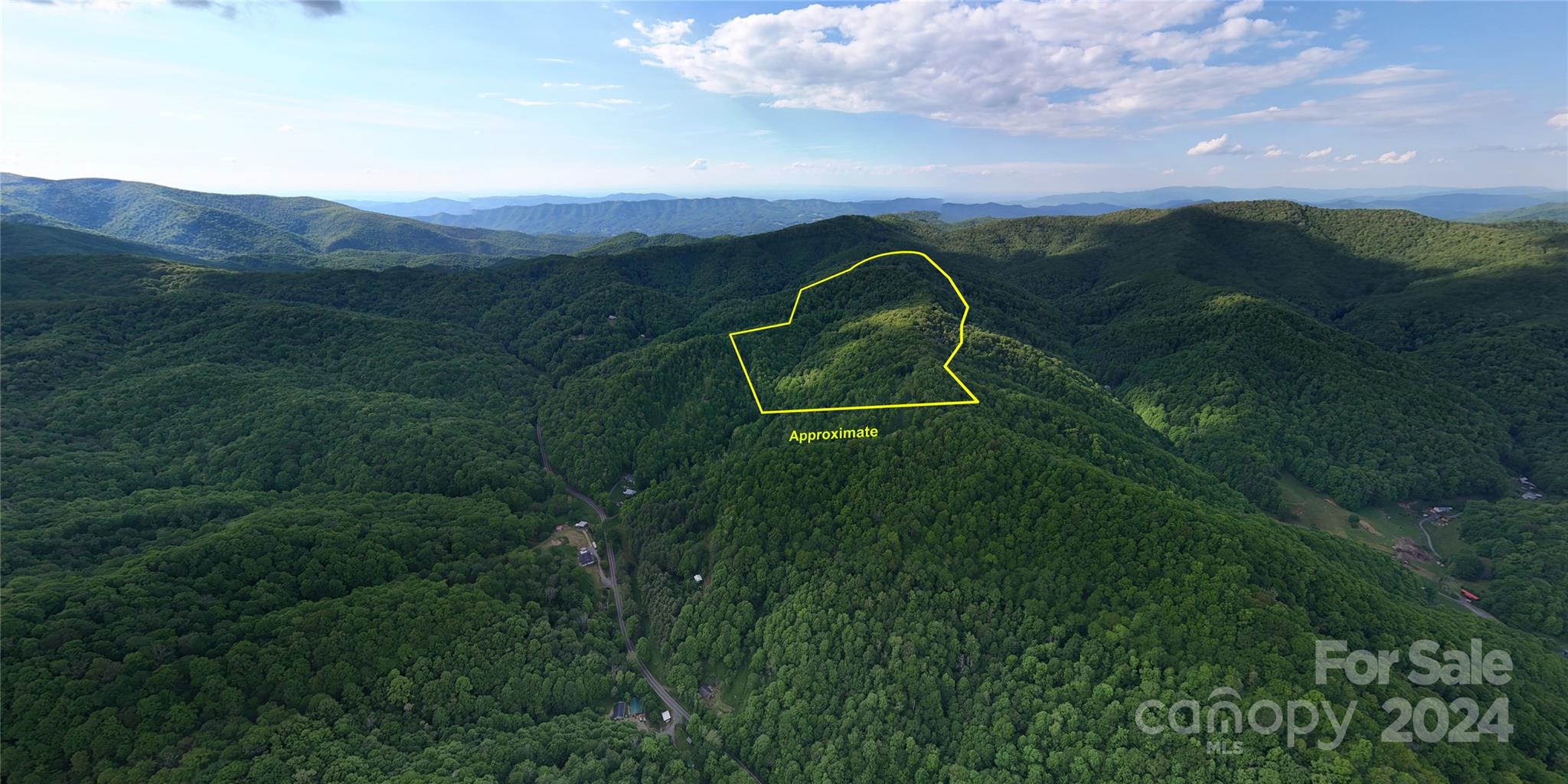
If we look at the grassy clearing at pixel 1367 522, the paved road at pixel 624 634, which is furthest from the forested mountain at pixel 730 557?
the grassy clearing at pixel 1367 522

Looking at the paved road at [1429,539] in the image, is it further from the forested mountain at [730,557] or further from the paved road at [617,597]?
the paved road at [617,597]

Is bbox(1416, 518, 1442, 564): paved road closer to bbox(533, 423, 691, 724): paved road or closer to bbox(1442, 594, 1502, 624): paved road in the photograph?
bbox(1442, 594, 1502, 624): paved road

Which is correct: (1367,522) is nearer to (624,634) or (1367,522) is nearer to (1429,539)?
(1429,539)

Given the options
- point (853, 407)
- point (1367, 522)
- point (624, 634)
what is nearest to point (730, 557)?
point (624, 634)

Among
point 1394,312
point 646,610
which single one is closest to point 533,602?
point 646,610

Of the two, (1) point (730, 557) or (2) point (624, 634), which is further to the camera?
(1) point (730, 557)

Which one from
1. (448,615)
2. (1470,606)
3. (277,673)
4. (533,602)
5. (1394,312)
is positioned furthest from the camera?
(1394,312)

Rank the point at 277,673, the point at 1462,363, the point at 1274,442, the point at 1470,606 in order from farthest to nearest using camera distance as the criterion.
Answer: the point at 1462,363 < the point at 1274,442 < the point at 1470,606 < the point at 277,673

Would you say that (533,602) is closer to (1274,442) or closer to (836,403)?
(836,403)
